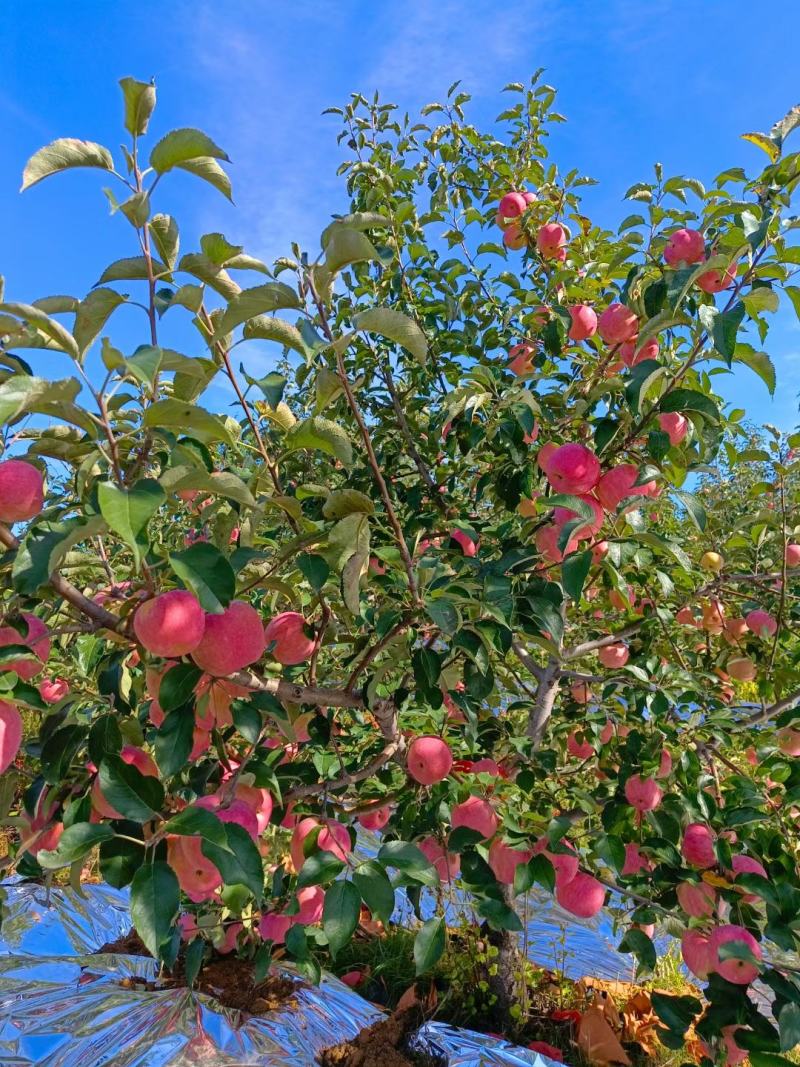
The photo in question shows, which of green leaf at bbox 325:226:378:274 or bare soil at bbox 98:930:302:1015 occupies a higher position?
green leaf at bbox 325:226:378:274

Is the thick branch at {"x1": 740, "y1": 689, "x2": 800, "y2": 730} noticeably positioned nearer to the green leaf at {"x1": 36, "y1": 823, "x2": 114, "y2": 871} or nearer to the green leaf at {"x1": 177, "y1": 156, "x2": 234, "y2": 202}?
the green leaf at {"x1": 36, "y1": 823, "x2": 114, "y2": 871}

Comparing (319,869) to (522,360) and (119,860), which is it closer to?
(119,860)

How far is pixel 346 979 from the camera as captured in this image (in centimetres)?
282

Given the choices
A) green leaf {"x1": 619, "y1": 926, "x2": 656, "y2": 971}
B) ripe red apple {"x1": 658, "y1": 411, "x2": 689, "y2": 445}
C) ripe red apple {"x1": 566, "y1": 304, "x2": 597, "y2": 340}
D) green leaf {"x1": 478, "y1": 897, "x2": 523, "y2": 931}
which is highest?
ripe red apple {"x1": 566, "y1": 304, "x2": 597, "y2": 340}

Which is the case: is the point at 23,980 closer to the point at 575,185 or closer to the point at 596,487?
the point at 596,487

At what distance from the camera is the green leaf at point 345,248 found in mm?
884

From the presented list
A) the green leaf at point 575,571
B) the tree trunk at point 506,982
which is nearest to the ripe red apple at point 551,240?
the green leaf at point 575,571

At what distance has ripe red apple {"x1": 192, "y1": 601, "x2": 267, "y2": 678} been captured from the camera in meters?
0.93

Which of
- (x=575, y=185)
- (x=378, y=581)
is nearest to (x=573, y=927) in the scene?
(x=378, y=581)

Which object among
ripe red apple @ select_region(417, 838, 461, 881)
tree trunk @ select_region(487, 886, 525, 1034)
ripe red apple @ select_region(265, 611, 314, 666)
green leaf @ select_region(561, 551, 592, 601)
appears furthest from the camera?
tree trunk @ select_region(487, 886, 525, 1034)

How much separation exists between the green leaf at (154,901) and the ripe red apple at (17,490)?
468 millimetres

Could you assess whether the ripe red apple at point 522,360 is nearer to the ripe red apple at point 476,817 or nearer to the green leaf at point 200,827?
the ripe red apple at point 476,817

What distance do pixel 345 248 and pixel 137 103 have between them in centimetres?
29

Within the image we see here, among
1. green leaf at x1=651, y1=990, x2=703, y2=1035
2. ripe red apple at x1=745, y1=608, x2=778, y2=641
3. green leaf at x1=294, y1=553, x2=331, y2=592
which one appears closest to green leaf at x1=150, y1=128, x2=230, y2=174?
green leaf at x1=294, y1=553, x2=331, y2=592
